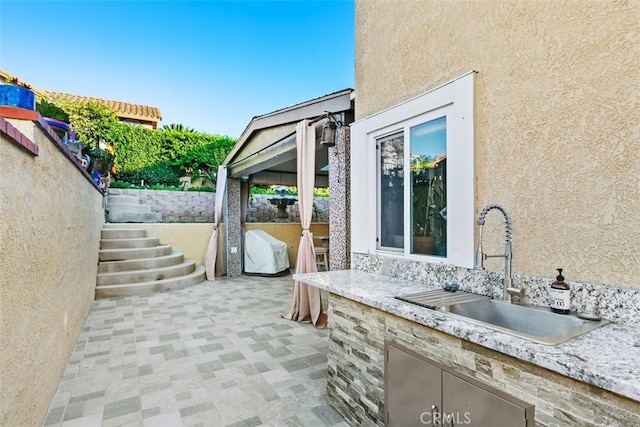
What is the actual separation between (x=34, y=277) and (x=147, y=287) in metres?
4.81

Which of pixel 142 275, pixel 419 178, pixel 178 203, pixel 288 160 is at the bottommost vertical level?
pixel 142 275

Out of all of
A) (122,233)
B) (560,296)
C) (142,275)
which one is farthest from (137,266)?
(560,296)

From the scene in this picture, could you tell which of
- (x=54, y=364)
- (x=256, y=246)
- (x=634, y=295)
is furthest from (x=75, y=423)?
(x=256, y=246)

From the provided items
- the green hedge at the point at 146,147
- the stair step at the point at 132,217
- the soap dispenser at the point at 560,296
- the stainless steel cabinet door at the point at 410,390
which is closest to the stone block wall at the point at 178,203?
the stair step at the point at 132,217

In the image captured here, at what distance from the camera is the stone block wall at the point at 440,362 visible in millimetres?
1057

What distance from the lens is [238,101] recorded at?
15.4 metres

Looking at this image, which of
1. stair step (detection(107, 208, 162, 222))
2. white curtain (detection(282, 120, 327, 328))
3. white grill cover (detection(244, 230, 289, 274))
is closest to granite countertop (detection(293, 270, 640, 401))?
white curtain (detection(282, 120, 327, 328))

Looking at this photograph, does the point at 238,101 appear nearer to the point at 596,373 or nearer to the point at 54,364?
the point at 54,364

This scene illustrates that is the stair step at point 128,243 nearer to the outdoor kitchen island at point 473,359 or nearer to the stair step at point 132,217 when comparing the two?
the stair step at point 132,217

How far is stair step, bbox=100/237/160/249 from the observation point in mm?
7493

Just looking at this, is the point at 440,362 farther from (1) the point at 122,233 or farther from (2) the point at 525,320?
(1) the point at 122,233

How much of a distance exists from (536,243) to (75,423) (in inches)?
141

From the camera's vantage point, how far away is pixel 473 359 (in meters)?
1.46

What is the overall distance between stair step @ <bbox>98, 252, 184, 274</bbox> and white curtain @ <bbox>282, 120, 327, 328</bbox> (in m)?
4.16
